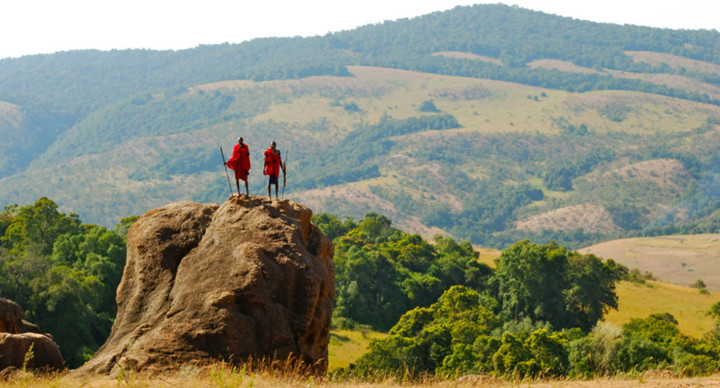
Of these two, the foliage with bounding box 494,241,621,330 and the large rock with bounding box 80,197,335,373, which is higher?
the large rock with bounding box 80,197,335,373

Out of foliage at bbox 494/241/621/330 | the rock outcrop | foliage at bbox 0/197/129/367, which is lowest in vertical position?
foliage at bbox 494/241/621/330

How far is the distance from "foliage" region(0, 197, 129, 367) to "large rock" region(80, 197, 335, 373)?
31.8 metres

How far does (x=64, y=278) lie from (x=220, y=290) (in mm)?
40789

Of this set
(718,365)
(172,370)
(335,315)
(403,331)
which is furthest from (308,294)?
(335,315)

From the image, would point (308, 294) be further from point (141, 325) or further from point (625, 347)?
point (625, 347)

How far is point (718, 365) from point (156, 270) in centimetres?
2962

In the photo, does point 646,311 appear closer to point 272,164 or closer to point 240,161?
point 272,164

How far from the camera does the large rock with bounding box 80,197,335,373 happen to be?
1848cm

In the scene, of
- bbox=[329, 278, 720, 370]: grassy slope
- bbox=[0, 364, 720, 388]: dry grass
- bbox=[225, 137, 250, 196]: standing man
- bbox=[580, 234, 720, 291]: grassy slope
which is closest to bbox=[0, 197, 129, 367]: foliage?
bbox=[329, 278, 720, 370]: grassy slope

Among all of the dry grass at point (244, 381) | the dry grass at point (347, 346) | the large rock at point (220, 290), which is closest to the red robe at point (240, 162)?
the large rock at point (220, 290)

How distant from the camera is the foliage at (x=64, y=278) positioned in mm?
53312

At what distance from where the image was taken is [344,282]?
278 feet

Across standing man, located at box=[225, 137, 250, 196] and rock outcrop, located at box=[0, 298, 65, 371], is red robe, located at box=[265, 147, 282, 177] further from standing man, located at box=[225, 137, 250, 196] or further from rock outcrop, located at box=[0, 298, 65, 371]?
rock outcrop, located at box=[0, 298, 65, 371]

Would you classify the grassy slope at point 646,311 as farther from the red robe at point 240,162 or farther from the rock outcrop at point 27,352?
the rock outcrop at point 27,352
